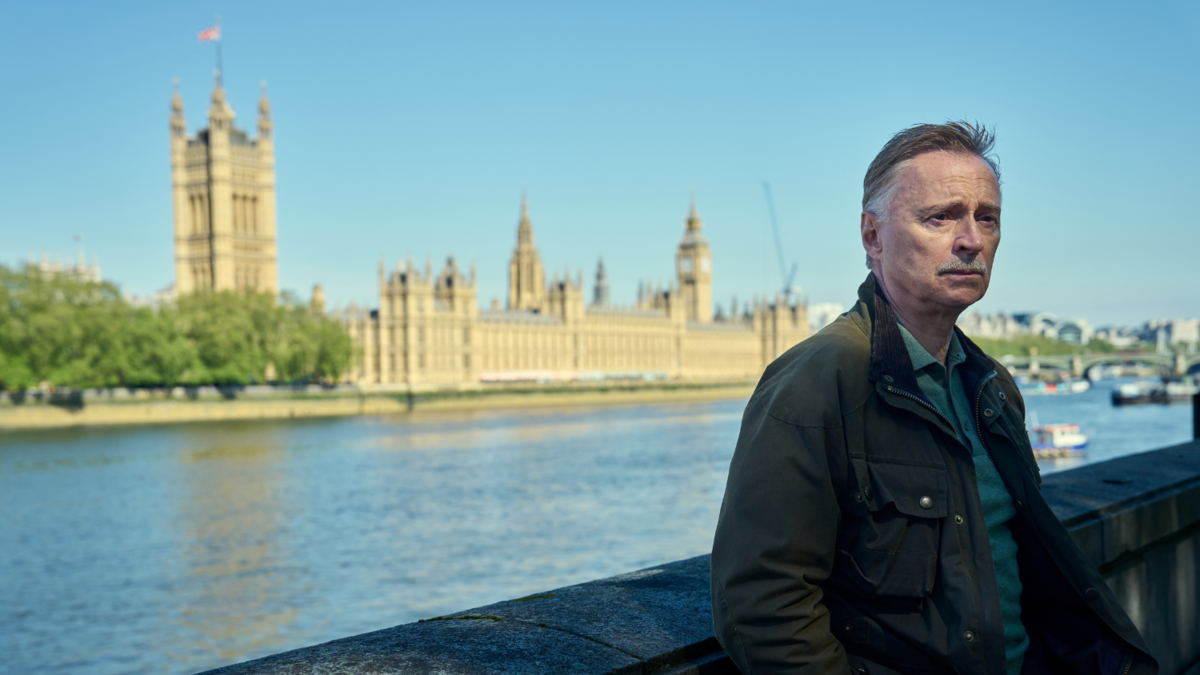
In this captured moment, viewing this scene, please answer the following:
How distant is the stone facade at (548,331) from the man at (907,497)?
210 feet

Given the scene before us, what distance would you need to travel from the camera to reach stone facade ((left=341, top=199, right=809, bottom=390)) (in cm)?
7194

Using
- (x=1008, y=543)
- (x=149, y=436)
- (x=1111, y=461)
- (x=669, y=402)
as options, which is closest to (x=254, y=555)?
(x=1111, y=461)

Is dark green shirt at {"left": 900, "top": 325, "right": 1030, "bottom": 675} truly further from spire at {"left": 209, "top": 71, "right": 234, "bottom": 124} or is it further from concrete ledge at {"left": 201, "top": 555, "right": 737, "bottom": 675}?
spire at {"left": 209, "top": 71, "right": 234, "bottom": 124}

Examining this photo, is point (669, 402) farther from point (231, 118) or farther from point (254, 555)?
point (254, 555)

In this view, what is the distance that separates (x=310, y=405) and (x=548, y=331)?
110 ft

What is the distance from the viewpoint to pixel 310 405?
5322cm

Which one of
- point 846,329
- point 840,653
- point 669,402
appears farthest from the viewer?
point 669,402

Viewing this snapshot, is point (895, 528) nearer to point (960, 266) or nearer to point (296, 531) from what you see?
point (960, 266)

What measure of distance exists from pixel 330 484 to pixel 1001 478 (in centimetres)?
2515

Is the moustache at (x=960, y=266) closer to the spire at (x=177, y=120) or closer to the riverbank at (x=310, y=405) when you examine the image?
the riverbank at (x=310, y=405)

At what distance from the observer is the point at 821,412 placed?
5.73 feet

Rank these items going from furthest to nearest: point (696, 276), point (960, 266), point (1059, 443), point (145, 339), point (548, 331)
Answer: point (696, 276) → point (548, 331) → point (145, 339) → point (1059, 443) → point (960, 266)

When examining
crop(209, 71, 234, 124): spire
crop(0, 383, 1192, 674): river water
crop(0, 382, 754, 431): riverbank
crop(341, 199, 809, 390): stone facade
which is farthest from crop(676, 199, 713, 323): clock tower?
crop(0, 383, 1192, 674): river water

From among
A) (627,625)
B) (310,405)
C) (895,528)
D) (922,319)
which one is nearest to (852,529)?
(895,528)
